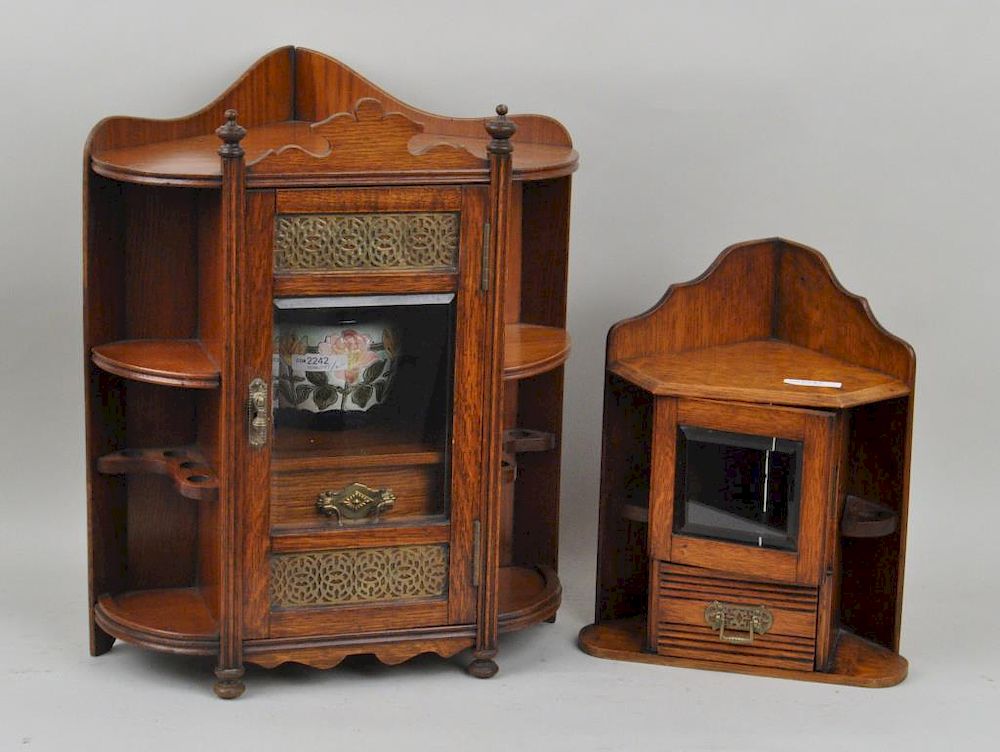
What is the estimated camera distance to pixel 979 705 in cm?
380

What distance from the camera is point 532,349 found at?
394 cm

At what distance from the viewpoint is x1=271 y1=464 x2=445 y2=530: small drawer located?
3.73m

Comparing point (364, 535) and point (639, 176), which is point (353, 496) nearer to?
point (364, 535)

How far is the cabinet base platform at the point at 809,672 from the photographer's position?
390 cm

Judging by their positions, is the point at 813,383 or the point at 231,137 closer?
the point at 231,137

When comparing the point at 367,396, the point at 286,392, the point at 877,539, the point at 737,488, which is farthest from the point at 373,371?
the point at 877,539

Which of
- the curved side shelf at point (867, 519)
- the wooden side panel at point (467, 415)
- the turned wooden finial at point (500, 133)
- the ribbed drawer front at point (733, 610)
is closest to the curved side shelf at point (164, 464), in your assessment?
the wooden side panel at point (467, 415)

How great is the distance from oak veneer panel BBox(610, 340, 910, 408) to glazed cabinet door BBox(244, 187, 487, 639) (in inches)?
15.8

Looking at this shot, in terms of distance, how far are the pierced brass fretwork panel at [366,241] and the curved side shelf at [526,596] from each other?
716 mm

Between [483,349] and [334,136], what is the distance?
0.47 meters

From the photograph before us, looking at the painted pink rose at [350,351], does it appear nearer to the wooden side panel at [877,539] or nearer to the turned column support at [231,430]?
the turned column support at [231,430]

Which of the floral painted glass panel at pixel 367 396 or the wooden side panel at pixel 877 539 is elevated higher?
the floral painted glass panel at pixel 367 396

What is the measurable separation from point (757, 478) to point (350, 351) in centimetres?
80

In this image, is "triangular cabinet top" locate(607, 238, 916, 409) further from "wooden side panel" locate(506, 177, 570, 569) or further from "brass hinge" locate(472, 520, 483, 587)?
"brass hinge" locate(472, 520, 483, 587)
